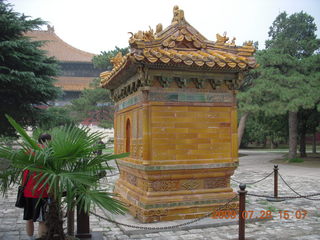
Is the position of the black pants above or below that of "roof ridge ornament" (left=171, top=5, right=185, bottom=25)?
below

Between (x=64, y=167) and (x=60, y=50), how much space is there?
41.9 metres

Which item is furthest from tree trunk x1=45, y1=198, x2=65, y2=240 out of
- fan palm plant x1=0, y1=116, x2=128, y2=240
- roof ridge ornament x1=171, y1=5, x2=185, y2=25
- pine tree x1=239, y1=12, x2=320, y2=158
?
pine tree x1=239, y1=12, x2=320, y2=158

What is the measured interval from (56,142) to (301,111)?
19892mm

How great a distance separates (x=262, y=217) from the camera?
707cm

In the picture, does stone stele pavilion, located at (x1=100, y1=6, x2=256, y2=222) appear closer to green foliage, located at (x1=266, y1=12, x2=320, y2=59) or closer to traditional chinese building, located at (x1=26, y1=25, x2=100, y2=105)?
green foliage, located at (x1=266, y1=12, x2=320, y2=59)

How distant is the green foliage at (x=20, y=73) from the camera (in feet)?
47.1

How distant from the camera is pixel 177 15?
741 centimetres

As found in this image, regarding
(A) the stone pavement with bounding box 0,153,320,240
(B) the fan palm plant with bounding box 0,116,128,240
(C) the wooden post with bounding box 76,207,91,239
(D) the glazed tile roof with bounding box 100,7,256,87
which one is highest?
(D) the glazed tile roof with bounding box 100,7,256,87

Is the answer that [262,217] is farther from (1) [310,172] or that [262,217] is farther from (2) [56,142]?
(1) [310,172]

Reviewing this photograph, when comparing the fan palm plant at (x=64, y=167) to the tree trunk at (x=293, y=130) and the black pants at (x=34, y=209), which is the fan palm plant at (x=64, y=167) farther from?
the tree trunk at (x=293, y=130)

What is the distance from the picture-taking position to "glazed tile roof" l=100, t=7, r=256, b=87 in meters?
6.38

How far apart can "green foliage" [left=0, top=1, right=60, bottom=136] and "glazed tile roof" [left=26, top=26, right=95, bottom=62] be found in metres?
26.9

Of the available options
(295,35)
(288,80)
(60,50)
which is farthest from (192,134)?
(60,50)

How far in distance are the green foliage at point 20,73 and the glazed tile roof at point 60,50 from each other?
2693 cm
